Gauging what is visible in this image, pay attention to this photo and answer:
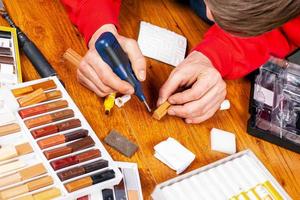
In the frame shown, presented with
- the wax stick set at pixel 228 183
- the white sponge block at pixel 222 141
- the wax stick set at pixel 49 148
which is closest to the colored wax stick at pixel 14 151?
the wax stick set at pixel 49 148

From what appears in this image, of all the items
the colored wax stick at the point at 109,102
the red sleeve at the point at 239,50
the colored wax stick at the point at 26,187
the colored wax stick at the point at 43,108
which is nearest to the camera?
the colored wax stick at the point at 26,187

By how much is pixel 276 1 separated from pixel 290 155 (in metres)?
0.42

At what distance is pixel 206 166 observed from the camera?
2.85ft

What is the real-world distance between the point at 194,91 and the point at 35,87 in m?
0.29

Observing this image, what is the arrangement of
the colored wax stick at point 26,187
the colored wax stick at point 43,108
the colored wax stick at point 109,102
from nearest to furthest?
the colored wax stick at point 26,187, the colored wax stick at point 43,108, the colored wax stick at point 109,102

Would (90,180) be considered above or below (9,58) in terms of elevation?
below

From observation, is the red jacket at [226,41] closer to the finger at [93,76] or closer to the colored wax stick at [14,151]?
the finger at [93,76]

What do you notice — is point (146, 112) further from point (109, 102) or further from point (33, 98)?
point (33, 98)

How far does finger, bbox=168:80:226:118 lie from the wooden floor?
0.08ft

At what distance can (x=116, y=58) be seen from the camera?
913 mm

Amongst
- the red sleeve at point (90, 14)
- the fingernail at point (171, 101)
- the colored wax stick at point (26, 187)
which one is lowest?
the colored wax stick at point (26, 187)

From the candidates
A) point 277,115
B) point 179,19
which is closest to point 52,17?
point 179,19

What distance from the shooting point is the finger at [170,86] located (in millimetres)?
954

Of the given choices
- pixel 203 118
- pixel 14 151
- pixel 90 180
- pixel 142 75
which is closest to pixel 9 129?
pixel 14 151
